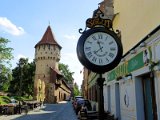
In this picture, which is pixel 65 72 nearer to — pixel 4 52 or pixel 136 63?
pixel 4 52

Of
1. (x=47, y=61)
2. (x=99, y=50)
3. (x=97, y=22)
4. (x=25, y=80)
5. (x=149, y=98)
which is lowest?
(x=149, y=98)

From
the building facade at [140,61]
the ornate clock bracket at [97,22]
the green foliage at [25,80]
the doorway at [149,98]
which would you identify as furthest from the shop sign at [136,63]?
the green foliage at [25,80]

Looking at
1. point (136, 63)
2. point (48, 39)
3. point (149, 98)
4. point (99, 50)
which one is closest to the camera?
point (99, 50)

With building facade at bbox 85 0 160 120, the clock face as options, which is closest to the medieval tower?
building facade at bbox 85 0 160 120

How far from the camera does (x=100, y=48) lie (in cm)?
429

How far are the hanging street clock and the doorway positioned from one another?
195 inches

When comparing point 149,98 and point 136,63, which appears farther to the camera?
point 136,63

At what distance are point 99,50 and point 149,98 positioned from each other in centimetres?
603

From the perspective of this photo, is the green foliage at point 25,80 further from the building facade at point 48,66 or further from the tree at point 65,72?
the tree at point 65,72

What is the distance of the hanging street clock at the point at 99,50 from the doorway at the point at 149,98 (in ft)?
16.2

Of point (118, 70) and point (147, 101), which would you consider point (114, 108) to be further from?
point (147, 101)

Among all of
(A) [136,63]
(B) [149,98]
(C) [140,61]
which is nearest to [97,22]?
(C) [140,61]

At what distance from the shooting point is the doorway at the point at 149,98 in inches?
346

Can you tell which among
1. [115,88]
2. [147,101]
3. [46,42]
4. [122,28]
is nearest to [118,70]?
[115,88]
